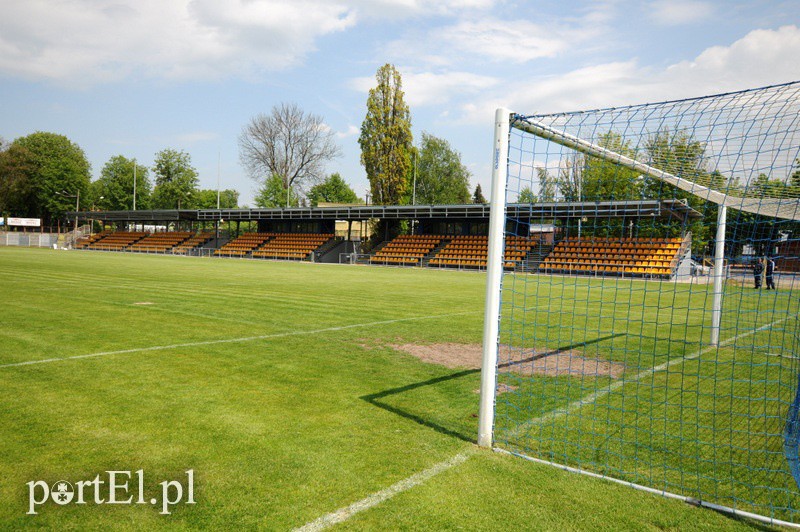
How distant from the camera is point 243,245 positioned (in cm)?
5025

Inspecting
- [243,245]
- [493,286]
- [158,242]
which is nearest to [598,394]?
[493,286]

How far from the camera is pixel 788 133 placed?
4.51m

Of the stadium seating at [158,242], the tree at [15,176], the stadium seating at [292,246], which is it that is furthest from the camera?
the tree at [15,176]

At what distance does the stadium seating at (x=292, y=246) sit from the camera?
4531cm

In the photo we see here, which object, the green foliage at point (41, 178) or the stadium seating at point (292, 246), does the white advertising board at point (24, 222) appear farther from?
the stadium seating at point (292, 246)

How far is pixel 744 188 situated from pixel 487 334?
3.96 m

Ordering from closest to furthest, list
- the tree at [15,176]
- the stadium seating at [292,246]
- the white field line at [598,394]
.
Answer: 1. the white field line at [598,394]
2. the stadium seating at [292,246]
3. the tree at [15,176]

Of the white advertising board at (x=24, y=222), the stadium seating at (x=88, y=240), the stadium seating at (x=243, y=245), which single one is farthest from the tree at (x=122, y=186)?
the stadium seating at (x=243, y=245)

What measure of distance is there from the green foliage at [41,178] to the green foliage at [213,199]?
17.5 meters

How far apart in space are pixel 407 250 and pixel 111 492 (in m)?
38.7

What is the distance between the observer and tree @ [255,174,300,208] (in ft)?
209

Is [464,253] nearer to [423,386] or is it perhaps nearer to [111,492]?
[423,386]

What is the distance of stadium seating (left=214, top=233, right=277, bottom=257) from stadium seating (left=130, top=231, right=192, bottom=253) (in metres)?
7.22

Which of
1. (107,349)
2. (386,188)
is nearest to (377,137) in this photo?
(386,188)
